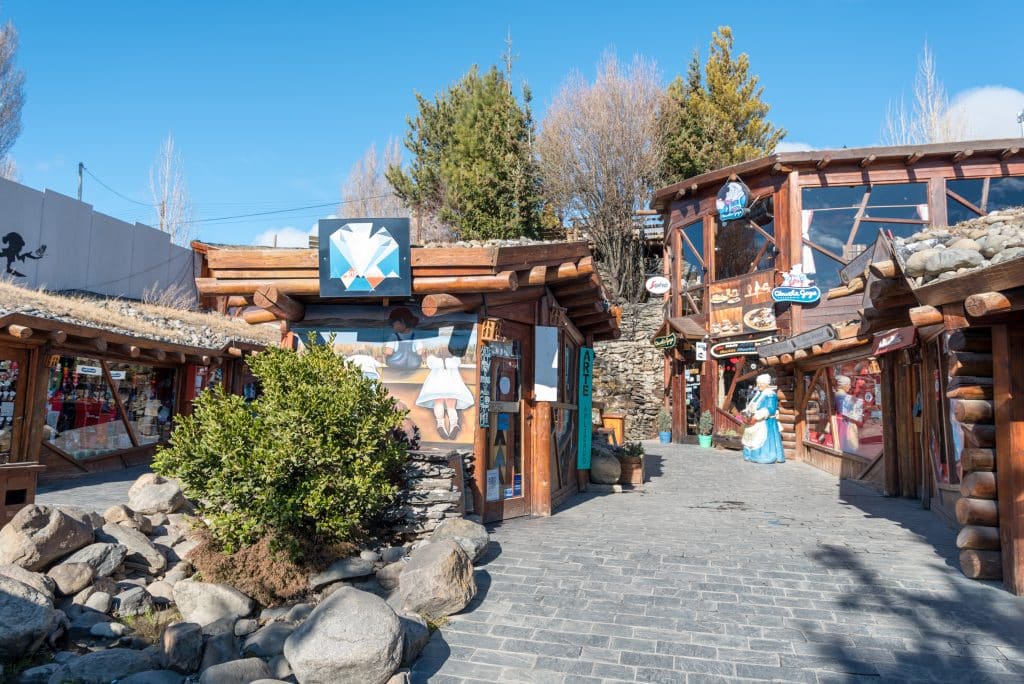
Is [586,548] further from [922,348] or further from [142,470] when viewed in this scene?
[142,470]

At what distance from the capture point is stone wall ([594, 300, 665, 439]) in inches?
866

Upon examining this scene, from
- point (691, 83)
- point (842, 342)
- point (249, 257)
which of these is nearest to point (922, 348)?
point (842, 342)

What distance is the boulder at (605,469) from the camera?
36.9 ft

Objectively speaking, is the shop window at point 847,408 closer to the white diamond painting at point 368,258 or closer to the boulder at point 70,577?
the white diamond painting at point 368,258

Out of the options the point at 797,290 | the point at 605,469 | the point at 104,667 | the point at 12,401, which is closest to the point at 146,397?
the point at 12,401

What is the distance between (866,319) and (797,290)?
1009 cm

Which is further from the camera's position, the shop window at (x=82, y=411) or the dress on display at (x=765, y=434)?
the dress on display at (x=765, y=434)

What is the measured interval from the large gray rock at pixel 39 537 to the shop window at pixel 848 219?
16917 millimetres

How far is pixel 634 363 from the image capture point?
2261 cm

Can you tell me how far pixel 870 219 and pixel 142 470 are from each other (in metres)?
18.1

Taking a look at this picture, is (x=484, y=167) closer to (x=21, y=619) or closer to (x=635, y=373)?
(x=635, y=373)

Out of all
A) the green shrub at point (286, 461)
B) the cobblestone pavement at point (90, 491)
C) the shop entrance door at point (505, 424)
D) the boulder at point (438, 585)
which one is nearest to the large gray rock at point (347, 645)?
the boulder at point (438, 585)

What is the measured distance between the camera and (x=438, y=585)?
480 cm

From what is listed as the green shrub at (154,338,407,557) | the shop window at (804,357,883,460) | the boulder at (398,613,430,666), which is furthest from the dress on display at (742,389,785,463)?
the boulder at (398,613,430,666)
